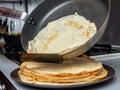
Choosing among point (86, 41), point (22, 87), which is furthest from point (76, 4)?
point (22, 87)

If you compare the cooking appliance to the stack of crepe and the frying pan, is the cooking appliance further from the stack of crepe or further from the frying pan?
the frying pan

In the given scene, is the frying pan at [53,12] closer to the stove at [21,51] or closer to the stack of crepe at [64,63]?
the stack of crepe at [64,63]

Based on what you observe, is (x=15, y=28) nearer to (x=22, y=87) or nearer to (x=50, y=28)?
(x=50, y=28)

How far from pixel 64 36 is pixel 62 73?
0.45ft

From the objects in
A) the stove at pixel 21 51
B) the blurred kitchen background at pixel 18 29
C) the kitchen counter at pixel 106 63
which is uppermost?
the blurred kitchen background at pixel 18 29

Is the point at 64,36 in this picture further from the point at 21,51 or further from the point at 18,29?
the point at 18,29

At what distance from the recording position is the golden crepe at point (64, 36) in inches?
23.7

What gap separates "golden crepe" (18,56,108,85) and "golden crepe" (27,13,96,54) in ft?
0.16

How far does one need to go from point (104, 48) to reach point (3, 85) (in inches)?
20.7

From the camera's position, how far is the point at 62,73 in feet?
1.79

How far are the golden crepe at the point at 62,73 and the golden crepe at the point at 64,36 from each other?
0.05 meters

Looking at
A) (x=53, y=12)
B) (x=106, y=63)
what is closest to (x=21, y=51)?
(x=53, y=12)

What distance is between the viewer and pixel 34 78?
22.0 inches

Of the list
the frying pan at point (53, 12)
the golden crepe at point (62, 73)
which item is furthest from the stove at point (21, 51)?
the golden crepe at point (62, 73)
